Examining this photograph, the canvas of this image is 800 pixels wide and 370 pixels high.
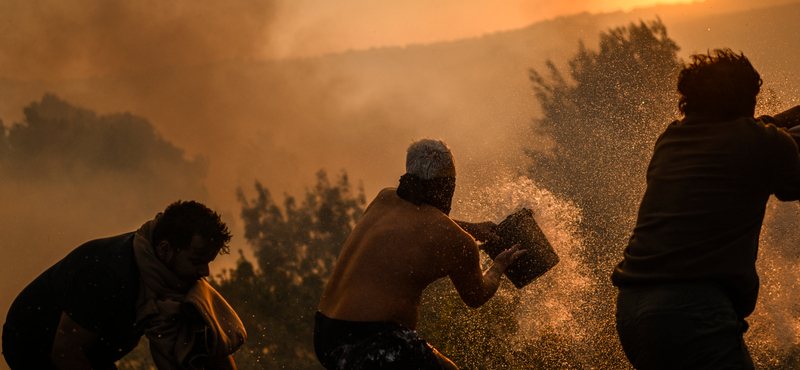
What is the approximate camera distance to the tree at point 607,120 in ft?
52.2

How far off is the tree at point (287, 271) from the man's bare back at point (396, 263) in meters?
18.8

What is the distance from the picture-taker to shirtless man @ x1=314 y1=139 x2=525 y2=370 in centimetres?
273

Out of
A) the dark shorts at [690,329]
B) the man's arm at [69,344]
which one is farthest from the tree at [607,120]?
the man's arm at [69,344]

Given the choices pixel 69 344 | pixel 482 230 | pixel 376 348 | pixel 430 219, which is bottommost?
pixel 376 348

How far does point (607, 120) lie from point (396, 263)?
19282 millimetres

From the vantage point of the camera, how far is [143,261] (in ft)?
9.52

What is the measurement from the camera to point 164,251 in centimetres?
299

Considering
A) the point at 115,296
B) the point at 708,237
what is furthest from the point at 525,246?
the point at 115,296

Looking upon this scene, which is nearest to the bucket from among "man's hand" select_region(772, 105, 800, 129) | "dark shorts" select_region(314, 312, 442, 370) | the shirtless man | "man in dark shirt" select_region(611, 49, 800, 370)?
the shirtless man

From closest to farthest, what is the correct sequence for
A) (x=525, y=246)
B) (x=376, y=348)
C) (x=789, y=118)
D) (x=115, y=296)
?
(x=789, y=118)
(x=376, y=348)
(x=115, y=296)
(x=525, y=246)

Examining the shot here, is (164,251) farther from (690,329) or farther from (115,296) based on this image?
(690,329)

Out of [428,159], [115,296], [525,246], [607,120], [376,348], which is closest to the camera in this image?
[376,348]

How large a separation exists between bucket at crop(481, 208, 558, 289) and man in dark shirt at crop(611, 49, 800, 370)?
4.04 feet

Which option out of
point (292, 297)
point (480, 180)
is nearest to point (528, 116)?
point (480, 180)
